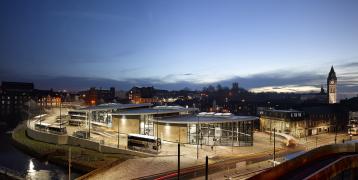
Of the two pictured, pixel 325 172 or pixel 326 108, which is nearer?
pixel 325 172

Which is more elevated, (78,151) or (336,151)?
(336,151)

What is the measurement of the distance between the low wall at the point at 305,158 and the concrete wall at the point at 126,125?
6038 centimetres

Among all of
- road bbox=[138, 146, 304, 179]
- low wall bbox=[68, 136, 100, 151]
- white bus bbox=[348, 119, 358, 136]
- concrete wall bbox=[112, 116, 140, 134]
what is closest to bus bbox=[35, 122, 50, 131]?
low wall bbox=[68, 136, 100, 151]

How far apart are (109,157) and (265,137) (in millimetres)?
42362

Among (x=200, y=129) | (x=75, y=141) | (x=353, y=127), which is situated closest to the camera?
(x=200, y=129)

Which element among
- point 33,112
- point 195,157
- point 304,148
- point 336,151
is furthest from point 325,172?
point 33,112

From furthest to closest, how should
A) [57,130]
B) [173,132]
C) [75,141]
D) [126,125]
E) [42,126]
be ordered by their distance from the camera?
[42,126], [57,130], [126,125], [75,141], [173,132]

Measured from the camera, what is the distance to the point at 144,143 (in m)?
67.1

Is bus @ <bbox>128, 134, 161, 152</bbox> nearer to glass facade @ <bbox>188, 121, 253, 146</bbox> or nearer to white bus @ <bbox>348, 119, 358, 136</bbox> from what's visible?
glass facade @ <bbox>188, 121, 253, 146</bbox>

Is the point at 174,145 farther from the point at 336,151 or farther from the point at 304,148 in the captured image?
the point at 336,151

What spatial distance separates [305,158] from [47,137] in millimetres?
81536

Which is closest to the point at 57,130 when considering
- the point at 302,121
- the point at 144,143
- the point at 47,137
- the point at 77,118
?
the point at 47,137

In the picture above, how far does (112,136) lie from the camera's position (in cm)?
8550

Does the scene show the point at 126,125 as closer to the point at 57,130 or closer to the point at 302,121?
the point at 57,130
